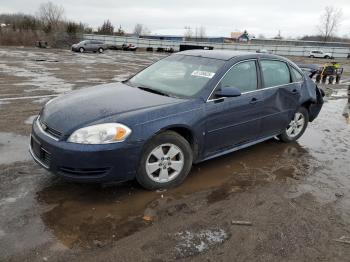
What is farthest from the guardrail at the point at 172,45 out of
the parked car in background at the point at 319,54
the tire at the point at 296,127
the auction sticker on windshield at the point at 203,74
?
the auction sticker on windshield at the point at 203,74

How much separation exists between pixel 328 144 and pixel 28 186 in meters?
5.05

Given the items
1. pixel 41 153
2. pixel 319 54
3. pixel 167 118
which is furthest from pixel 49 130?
pixel 319 54

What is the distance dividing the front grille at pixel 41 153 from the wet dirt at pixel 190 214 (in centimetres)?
39

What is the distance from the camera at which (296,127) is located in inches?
254

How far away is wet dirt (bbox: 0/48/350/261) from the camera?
3162 mm

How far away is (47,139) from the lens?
386cm

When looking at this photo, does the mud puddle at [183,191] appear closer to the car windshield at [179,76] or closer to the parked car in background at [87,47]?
the car windshield at [179,76]

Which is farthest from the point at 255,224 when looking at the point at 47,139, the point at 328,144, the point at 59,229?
the point at 328,144

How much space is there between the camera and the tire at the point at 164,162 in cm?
401

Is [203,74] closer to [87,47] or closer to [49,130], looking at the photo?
[49,130]

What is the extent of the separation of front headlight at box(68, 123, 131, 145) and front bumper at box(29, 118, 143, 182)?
0.16ft

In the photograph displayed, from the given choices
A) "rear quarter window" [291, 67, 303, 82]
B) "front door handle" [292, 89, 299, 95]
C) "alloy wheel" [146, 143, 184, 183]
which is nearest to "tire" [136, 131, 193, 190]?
"alloy wheel" [146, 143, 184, 183]

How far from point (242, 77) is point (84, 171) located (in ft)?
8.54

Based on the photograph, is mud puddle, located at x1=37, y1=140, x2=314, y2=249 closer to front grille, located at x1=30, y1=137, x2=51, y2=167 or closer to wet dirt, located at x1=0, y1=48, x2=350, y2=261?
wet dirt, located at x1=0, y1=48, x2=350, y2=261
